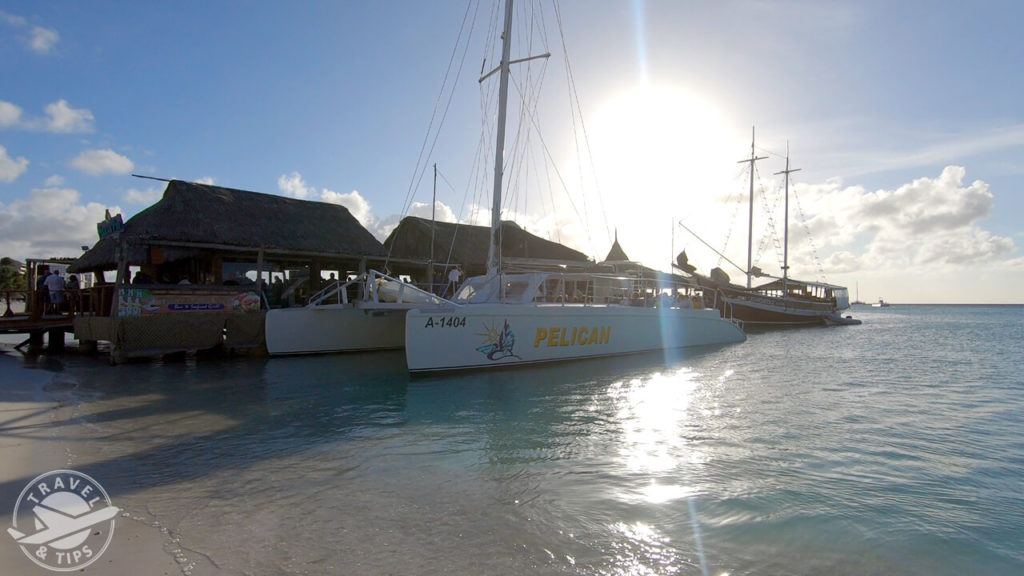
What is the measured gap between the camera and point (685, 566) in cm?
380

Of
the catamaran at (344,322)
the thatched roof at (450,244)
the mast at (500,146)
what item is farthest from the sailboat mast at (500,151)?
the thatched roof at (450,244)

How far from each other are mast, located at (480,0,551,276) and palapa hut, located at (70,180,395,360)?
617 centimetres

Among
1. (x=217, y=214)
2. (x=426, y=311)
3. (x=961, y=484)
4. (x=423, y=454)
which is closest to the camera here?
(x=961, y=484)

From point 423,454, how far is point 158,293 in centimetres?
1156

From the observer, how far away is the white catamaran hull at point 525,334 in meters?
11.8

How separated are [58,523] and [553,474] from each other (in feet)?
13.6

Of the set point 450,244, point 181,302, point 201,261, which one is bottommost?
point 181,302

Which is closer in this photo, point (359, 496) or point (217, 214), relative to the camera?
point (359, 496)

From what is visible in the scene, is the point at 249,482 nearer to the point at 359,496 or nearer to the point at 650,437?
the point at 359,496

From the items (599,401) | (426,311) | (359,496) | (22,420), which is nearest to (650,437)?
(599,401)

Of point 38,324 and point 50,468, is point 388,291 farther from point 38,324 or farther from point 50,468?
point 38,324

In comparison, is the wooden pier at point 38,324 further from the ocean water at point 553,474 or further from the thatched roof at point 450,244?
the thatched roof at point 450,244

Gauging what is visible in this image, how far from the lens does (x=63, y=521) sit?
4.27m

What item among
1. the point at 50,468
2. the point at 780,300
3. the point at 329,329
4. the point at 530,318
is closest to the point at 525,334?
the point at 530,318
